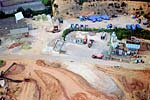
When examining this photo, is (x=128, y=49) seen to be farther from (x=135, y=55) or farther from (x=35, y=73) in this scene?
(x=35, y=73)

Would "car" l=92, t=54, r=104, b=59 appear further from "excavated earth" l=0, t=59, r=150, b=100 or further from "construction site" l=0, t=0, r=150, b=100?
"excavated earth" l=0, t=59, r=150, b=100

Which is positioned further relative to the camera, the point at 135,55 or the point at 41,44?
the point at 41,44

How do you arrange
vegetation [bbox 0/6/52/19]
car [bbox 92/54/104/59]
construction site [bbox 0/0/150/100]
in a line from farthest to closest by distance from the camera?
vegetation [bbox 0/6/52/19]
car [bbox 92/54/104/59]
construction site [bbox 0/0/150/100]

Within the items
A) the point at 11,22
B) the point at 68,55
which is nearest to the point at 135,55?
the point at 68,55

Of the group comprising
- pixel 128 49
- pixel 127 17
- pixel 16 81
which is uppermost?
pixel 127 17

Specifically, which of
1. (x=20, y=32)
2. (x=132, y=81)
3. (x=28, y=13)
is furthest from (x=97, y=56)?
(x=28, y=13)

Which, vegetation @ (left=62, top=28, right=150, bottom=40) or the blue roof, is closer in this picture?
the blue roof

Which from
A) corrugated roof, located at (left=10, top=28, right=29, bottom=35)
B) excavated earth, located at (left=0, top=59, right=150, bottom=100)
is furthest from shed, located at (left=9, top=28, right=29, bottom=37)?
excavated earth, located at (left=0, top=59, right=150, bottom=100)
